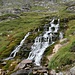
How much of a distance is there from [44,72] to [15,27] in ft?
271

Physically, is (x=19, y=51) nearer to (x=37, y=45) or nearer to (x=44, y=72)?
(x=37, y=45)

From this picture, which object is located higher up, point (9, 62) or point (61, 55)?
point (61, 55)

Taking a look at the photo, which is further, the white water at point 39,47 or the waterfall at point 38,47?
the waterfall at point 38,47

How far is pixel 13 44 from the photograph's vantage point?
7862 centimetres

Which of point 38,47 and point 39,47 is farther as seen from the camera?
point 38,47

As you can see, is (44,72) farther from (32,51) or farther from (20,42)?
(20,42)

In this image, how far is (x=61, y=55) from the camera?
47125 mm

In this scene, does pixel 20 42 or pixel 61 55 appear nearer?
pixel 61 55

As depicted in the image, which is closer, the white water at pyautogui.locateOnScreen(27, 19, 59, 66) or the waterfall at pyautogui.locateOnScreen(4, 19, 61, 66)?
the white water at pyautogui.locateOnScreen(27, 19, 59, 66)

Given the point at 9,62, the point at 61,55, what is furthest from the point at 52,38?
the point at 61,55

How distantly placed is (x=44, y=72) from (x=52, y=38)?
31422mm

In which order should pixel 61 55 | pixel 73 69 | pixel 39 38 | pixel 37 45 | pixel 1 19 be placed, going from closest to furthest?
pixel 73 69 → pixel 61 55 → pixel 37 45 → pixel 39 38 → pixel 1 19

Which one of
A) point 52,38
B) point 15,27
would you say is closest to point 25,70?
point 52,38

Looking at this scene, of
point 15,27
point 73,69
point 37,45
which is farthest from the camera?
point 15,27
